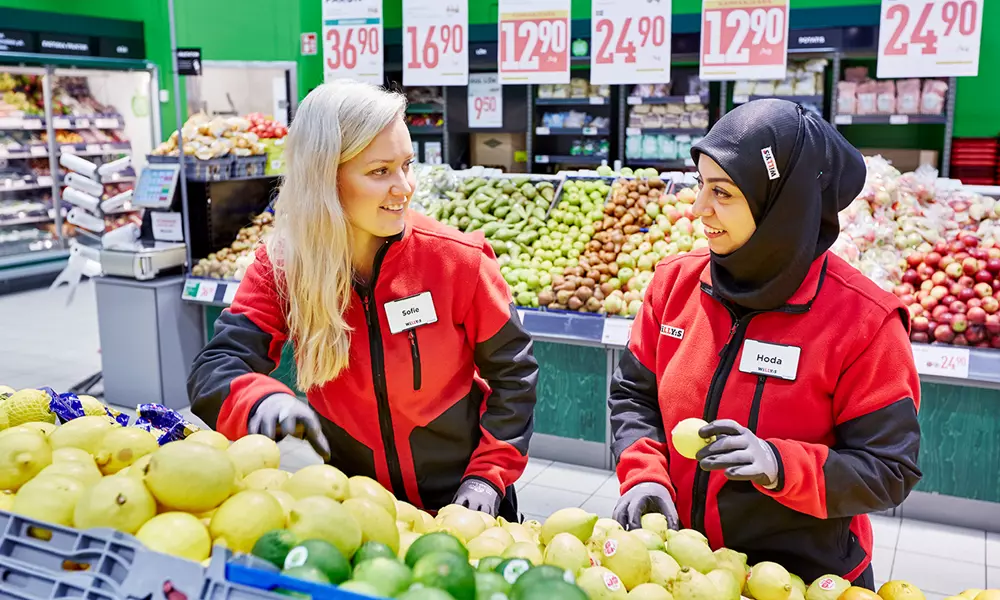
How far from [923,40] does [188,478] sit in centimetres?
477

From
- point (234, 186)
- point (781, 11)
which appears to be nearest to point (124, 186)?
point (234, 186)

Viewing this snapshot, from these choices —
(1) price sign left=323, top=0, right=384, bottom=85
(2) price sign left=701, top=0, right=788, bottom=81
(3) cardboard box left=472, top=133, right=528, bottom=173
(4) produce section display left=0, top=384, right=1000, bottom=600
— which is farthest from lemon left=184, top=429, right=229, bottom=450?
(3) cardboard box left=472, top=133, right=528, bottom=173

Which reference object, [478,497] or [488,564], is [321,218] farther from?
[488,564]

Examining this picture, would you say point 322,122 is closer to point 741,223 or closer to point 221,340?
point 221,340

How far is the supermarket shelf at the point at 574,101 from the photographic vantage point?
332 inches

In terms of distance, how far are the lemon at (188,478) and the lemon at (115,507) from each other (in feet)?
0.09

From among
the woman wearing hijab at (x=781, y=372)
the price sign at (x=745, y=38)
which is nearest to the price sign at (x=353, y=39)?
the price sign at (x=745, y=38)

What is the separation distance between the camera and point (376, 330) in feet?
6.31

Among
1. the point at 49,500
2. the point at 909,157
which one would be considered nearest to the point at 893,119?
the point at 909,157

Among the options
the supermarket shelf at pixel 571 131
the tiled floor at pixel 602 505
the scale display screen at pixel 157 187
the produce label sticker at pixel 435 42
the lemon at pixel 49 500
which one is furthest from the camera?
the supermarket shelf at pixel 571 131

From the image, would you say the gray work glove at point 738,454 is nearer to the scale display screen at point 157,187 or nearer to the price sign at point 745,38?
the price sign at point 745,38

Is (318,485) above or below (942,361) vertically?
above

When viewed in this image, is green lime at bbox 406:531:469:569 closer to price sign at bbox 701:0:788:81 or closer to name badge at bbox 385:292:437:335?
name badge at bbox 385:292:437:335

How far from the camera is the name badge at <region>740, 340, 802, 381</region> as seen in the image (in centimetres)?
166
